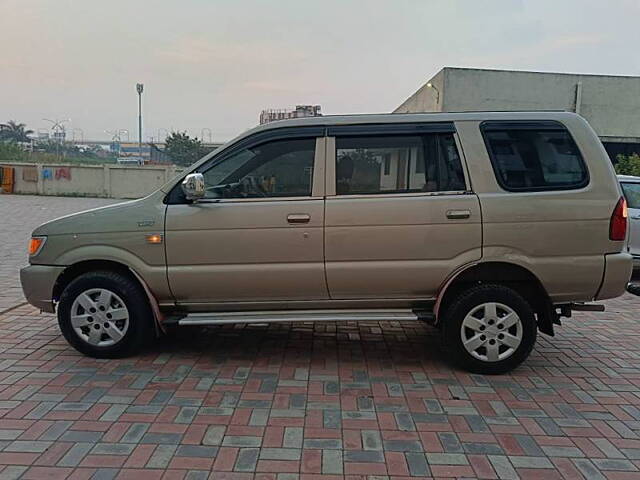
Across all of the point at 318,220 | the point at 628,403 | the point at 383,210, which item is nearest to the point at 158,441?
the point at 318,220

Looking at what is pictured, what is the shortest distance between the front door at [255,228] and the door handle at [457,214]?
3.31 ft

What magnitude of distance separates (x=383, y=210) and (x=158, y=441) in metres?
2.27

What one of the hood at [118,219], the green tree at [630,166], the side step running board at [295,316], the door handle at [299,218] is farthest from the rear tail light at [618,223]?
the green tree at [630,166]

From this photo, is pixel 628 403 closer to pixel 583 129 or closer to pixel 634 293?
pixel 583 129

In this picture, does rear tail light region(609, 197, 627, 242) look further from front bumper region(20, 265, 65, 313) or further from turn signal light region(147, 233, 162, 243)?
front bumper region(20, 265, 65, 313)

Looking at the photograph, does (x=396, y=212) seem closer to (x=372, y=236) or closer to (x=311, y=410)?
(x=372, y=236)

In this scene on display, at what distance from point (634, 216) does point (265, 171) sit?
626 centimetres

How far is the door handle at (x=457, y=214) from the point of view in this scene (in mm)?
3850

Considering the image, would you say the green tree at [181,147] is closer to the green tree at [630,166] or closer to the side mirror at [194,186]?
the green tree at [630,166]

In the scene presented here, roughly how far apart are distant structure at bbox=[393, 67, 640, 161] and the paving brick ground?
1869cm

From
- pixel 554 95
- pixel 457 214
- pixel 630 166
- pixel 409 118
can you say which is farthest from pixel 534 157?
pixel 554 95

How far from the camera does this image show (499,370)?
3992 millimetres

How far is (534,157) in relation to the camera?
3938mm

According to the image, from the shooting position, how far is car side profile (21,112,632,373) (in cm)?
386
